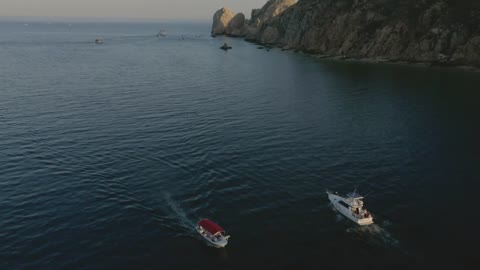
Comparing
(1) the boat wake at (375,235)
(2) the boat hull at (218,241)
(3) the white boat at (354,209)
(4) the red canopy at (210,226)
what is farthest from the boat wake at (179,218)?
(1) the boat wake at (375,235)

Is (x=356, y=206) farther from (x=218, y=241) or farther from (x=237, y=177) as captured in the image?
(x=237, y=177)

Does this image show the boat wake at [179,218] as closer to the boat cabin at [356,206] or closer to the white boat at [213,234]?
the white boat at [213,234]

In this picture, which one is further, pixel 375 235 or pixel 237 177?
pixel 237 177

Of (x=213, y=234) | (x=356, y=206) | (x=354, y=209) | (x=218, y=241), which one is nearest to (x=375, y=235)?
(x=354, y=209)

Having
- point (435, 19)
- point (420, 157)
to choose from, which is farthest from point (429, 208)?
point (435, 19)

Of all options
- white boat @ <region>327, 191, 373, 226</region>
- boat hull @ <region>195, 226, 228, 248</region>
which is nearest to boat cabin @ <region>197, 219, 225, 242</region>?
boat hull @ <region>195, 226, 228, 248</region>

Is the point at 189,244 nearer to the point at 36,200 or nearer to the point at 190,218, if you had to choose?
the point at 190,218
